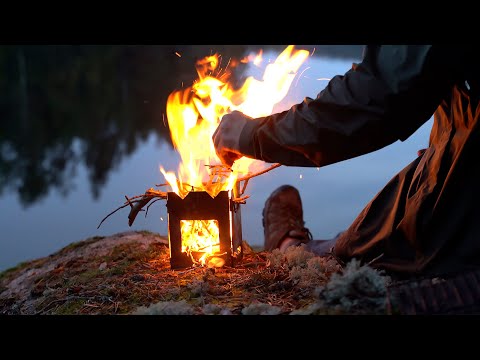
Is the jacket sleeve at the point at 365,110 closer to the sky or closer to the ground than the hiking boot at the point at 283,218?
closer to the sky

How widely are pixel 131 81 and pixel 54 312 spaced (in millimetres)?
6476

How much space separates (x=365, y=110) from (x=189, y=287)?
133cm

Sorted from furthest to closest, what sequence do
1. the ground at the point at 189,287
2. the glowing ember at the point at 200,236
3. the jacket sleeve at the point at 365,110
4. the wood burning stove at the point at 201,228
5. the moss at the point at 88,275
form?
the glowing ember at the point at 200,236 → the wood burning stove at the point at 201,228 → the moss at the point at 88,275 → the jacket sleeve at the point at 365,110 → the ground at the point at 189,287

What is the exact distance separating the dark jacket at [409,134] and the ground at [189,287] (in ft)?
1.42

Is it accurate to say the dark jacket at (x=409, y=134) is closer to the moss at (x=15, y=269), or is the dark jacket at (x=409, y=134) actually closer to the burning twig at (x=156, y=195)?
the burning twig at (x=156, y=195)

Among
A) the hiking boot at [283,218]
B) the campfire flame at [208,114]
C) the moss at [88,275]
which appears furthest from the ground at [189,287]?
the hiking boot at [283,218]

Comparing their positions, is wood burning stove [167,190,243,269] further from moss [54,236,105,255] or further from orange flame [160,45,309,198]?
moss [54,236,105,255]

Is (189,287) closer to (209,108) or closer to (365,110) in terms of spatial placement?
(209,108)

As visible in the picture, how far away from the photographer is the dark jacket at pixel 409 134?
2148 mm

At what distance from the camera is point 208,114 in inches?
127

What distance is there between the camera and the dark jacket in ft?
7.05

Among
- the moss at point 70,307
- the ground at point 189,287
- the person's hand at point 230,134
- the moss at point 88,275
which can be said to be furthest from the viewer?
the moss at point 88,275

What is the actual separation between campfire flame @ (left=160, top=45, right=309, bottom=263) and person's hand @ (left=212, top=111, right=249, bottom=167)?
412 mm
